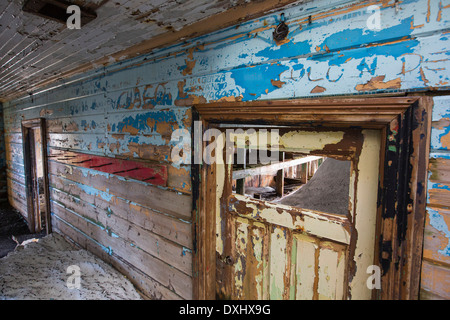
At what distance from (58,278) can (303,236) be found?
278cm

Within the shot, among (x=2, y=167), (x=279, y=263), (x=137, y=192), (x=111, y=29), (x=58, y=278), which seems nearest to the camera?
(x=279, y=263)

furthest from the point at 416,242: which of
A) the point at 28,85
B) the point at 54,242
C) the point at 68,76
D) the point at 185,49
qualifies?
the point at 28,85

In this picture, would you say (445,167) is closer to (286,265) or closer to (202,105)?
(286,265)

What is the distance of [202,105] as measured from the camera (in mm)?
1596

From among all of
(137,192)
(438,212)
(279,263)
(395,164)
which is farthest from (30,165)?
(438,212)

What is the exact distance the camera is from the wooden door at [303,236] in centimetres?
116

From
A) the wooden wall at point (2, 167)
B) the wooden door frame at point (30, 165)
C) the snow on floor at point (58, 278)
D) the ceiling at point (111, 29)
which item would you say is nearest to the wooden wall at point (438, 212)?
the ceiling at point (111, 29)

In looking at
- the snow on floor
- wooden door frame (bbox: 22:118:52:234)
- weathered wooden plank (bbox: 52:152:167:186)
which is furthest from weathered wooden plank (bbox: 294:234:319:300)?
wooden door frame (bbox: 22:118:52:234)

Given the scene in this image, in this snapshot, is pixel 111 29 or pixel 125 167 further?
pixel 125 167

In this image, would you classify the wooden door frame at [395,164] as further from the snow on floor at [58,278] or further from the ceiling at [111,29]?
the snow on floor at [58,278]

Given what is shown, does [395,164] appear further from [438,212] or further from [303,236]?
[303,236]

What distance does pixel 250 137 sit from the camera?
4.97 ft
